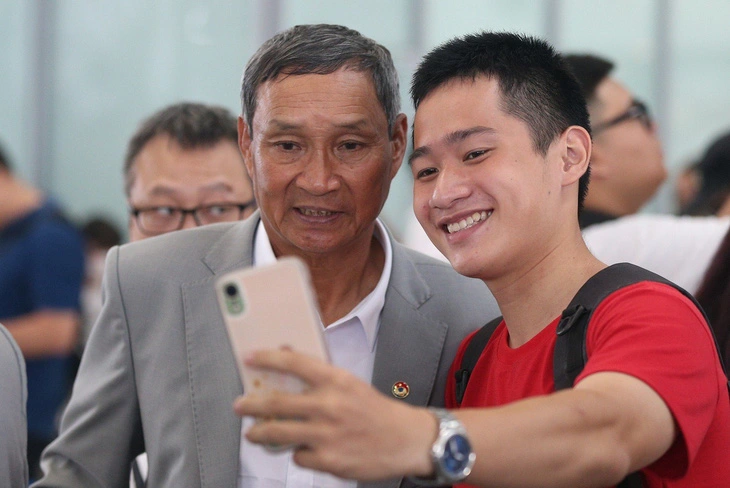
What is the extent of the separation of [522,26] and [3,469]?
25.0 feet

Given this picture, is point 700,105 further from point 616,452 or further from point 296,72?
point 616,452

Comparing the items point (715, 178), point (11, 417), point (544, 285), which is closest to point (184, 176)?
point (11, 417)

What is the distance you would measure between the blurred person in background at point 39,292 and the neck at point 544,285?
2.40 meters

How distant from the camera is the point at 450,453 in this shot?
1221mm

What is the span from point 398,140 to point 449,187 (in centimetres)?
55

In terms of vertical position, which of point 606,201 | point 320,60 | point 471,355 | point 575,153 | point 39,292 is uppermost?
point 320,60

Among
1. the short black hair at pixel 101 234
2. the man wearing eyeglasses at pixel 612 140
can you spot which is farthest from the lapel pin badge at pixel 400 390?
the short black hair at pixel 101 234

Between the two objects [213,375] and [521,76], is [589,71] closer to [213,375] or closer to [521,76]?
[521,76]

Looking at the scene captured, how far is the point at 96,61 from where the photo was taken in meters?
7.47

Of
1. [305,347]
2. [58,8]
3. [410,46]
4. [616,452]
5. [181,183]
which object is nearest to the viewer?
[305,347]

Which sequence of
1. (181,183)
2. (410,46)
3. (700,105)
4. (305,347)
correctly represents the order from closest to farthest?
(305,347) < (181,183) < (410,46) < (700,105)

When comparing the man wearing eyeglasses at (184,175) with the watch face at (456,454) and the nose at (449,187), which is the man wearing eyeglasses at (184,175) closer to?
the nose at (449,187)

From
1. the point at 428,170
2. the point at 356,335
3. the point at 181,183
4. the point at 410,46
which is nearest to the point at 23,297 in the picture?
the point at 181,183

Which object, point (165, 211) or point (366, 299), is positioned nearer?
point (366, 299)
